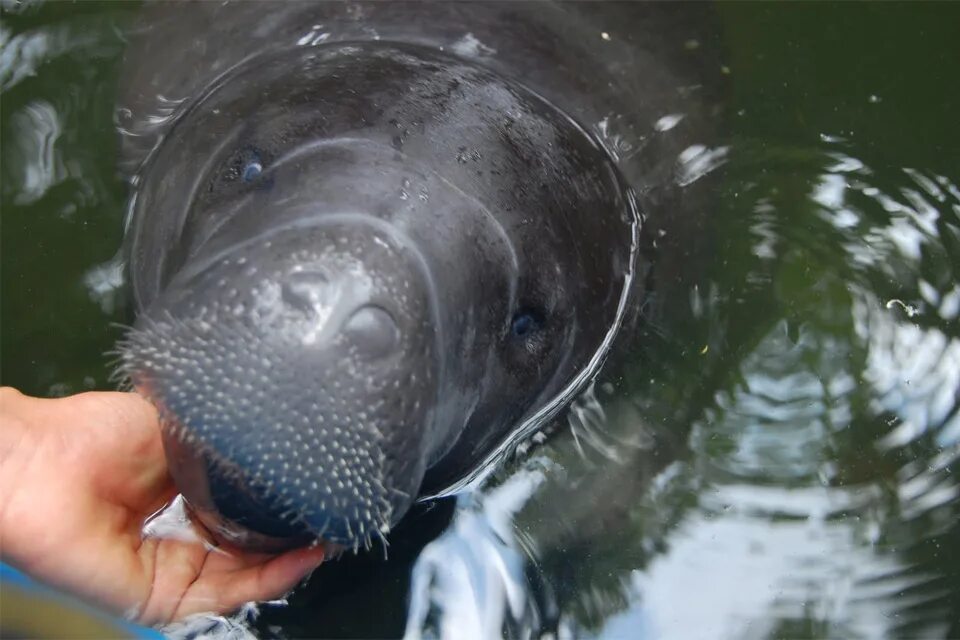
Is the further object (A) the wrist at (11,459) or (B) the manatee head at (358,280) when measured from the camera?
(A) the wrist at (11,459)

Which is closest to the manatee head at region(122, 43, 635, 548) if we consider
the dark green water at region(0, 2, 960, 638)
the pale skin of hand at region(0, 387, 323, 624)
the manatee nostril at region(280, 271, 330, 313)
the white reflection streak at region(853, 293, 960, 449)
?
the manatee nostril at region(280, 271, 330, 313)

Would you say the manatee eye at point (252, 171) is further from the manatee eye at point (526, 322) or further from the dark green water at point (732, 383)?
the dark green water at point (732, 383)

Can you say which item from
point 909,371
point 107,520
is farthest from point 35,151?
point 909,371

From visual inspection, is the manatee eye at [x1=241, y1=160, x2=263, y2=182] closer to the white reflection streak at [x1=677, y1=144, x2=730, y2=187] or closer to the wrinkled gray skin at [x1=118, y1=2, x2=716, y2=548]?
the wrinkled gray skin at [x1=118, y1=2, x2=716, y2=548]

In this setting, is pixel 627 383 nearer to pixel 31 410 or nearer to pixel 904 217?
pixel 904 217

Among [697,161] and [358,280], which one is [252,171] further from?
[697,161]

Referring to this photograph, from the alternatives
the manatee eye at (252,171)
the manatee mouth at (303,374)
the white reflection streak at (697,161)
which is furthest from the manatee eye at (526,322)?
the white reflection streak at (697,161)

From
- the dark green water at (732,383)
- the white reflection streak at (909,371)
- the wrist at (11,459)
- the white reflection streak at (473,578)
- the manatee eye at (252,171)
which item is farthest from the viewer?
the white reflection streak at (909,371)
